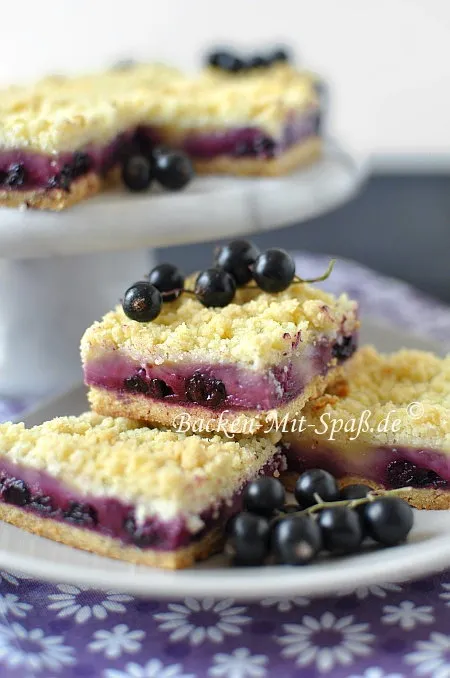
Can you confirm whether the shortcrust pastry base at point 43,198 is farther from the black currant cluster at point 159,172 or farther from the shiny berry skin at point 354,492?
the shiny berry skin at point 354,492

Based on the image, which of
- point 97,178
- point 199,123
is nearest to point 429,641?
point 97,178

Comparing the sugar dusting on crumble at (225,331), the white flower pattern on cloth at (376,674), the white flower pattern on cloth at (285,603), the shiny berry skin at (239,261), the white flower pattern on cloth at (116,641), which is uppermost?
the shiny berry skin at (239,261)

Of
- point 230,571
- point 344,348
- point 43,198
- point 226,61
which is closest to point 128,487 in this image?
point 230,571

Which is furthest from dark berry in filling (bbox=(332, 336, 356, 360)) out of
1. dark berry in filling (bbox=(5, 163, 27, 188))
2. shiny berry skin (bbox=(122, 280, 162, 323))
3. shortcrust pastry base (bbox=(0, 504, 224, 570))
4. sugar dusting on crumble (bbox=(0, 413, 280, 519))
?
dark berry in filling (bbox=(5, 163, 27, 188))

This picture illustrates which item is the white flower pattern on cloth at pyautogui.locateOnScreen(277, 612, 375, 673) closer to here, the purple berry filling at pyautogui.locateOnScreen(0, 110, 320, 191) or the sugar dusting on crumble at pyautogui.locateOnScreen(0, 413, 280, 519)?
the sugar dusting on crumble at pyautogui.locateOnScreen(0, 413, 280, 519)

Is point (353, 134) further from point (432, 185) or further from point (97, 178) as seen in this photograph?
point (97, 178)

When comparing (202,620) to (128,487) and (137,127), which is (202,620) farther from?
(137,127)

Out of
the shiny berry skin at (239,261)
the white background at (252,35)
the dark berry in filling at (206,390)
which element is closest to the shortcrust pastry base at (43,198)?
the shiny berry skin at (239,261)
